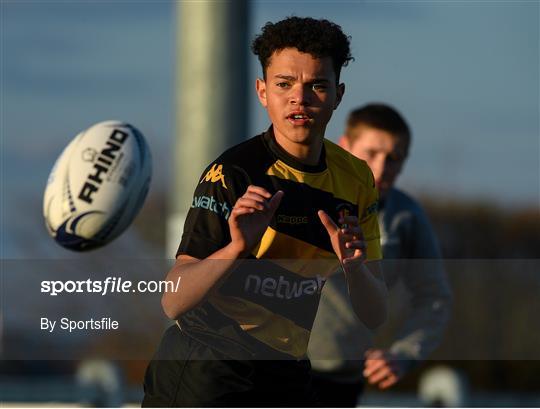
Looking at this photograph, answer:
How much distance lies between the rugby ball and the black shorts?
1099 mm

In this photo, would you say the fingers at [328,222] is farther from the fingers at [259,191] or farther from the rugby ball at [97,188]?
the rugby ball at [97,188]

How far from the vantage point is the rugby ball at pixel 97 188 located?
20.6 ft

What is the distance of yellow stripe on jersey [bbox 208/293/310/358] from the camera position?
17.0 feet

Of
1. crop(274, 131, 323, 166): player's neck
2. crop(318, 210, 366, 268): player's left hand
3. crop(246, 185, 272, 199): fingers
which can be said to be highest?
crop(274, 131, 323, 166): player's neck

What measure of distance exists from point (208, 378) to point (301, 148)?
101cm

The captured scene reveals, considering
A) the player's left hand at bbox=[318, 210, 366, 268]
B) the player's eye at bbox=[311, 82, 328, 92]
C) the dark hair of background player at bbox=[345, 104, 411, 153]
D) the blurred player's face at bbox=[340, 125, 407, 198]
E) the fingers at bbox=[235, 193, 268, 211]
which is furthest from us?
A: the dark hair of background player at bbox=[345, 104, 411, 153]

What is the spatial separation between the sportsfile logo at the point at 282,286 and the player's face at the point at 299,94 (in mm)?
575

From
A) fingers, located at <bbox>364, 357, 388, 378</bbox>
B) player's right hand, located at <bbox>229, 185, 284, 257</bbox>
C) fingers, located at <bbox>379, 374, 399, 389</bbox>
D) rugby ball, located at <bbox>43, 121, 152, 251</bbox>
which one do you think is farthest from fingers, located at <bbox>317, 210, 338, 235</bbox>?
fingers, located at <bbox>364, 357, 388, 378</bbox>

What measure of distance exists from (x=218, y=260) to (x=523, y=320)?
13.0m

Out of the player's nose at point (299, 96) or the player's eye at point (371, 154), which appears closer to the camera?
the player's nose at point (299, 96)

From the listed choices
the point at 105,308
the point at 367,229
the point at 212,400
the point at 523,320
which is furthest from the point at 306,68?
the point at 523,320

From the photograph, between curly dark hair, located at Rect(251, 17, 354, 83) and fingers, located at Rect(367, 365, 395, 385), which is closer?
curly dark hair, located at Rect(251, 17, 354, 83)
